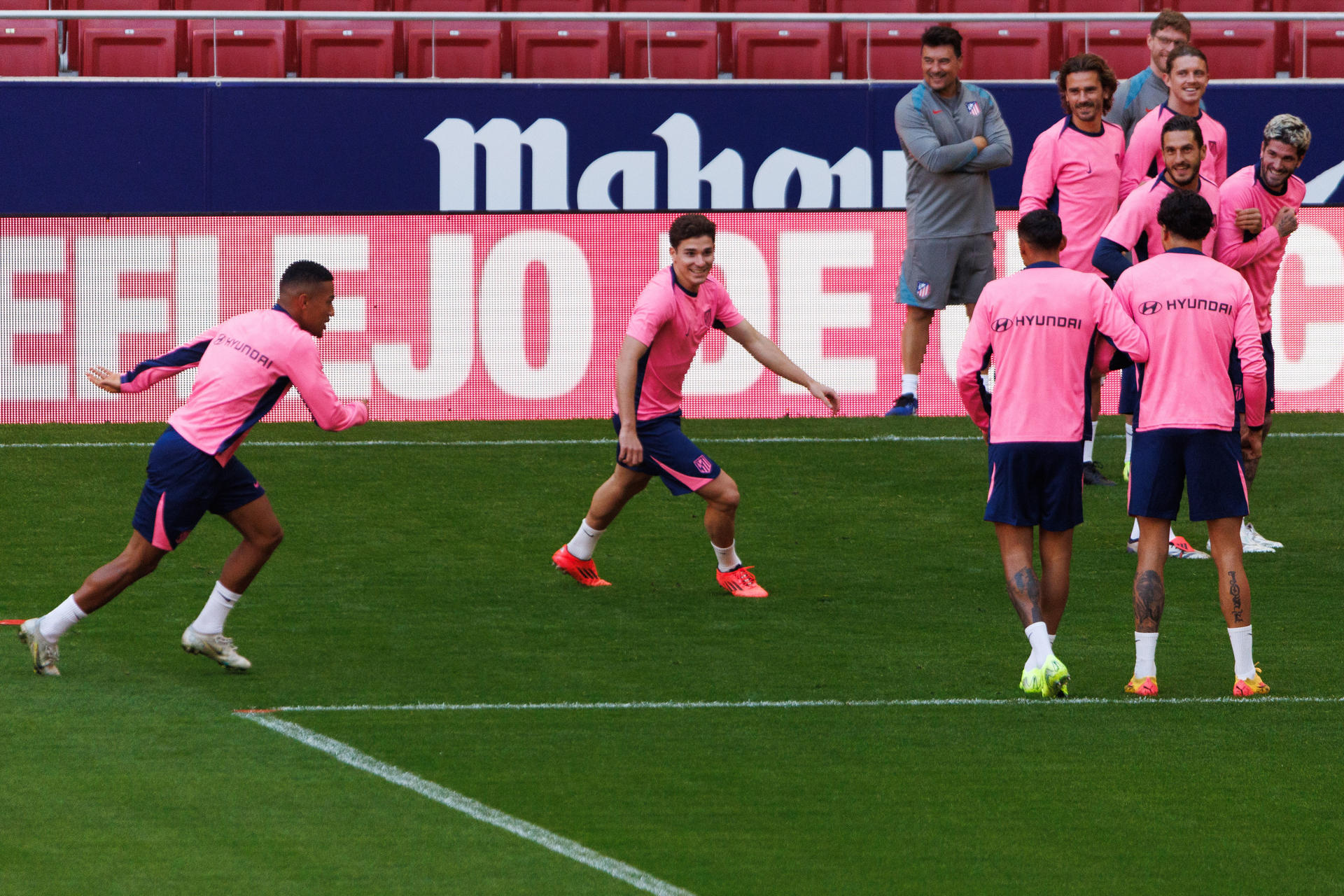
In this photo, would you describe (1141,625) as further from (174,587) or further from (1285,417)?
(1285,417)

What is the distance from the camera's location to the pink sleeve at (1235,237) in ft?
30.0

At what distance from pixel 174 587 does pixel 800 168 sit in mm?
8654

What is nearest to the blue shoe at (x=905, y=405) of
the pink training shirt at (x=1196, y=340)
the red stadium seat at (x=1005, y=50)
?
→ the red stadium seat at (x=1005, y=50)

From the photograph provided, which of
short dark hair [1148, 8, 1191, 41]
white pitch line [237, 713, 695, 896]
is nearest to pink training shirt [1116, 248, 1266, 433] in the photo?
white pitch line [237, 713, 695, 896]

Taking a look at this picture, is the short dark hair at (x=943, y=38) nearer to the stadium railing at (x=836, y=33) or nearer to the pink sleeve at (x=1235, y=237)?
the pink sleeve at (x=1235, y=237)

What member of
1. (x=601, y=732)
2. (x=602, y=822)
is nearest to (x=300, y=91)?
(x=601, y=732)

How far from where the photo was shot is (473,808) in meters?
5.69

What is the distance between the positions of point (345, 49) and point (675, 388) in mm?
8669

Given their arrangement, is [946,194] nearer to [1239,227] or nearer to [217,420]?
[1239,227]

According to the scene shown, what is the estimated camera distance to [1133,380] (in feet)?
33.4

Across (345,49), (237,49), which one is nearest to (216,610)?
(237,49)

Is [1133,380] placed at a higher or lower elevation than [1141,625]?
higher

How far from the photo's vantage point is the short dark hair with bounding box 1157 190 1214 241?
7.01 meters

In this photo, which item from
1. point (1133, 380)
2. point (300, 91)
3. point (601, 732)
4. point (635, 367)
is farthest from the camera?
point (300, 91)
